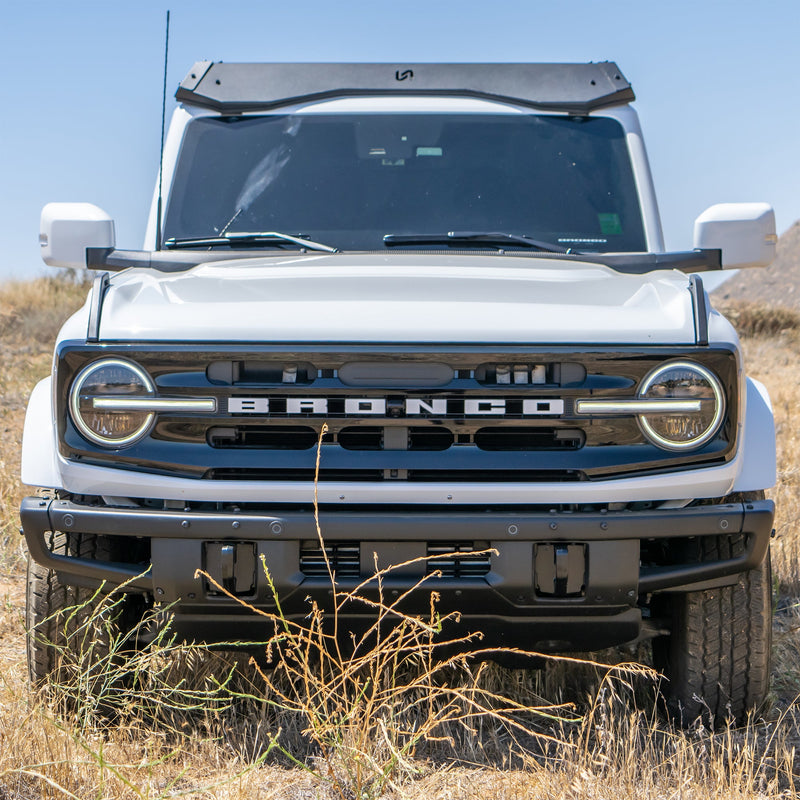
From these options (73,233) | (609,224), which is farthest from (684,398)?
(73,233)

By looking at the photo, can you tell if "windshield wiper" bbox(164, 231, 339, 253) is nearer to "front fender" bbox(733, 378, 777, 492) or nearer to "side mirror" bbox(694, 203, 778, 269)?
"side mirror" bbox(694, 203, 778, 269)

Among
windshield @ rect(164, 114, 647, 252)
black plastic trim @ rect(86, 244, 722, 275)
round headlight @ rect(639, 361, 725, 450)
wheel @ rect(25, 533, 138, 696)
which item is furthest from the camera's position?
windshield @ rect(164, 114, 647, 252)

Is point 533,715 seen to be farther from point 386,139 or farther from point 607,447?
point 386,139

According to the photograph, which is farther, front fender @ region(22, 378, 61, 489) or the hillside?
the hillside

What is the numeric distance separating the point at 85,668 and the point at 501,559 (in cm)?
132

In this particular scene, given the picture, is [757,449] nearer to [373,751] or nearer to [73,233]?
[373,751]

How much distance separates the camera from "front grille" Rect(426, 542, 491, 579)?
2828 millimetres

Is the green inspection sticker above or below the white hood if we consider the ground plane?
above

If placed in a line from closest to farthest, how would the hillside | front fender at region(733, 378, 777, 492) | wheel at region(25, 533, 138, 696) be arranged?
front fender at region(733, 378, 777, 492)
wheel at region(25, 533, 138, 696)
the hillside

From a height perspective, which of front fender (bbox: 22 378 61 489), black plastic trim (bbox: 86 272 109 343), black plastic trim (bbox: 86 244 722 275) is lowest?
front fender (bbox: 22 378 61 489)

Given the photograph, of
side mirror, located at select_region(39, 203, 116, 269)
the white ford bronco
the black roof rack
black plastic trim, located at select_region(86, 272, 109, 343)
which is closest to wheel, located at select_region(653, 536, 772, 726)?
the white ford bronco

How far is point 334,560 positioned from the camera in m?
2.85

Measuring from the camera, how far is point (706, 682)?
3.16 m

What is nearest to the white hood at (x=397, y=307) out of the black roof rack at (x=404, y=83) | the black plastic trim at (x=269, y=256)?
the black plastic trim at (x=269, y=256)
